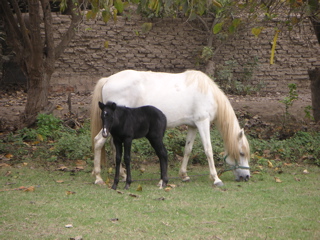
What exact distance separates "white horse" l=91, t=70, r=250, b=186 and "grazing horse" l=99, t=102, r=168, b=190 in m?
0.43

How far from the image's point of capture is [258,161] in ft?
27.1

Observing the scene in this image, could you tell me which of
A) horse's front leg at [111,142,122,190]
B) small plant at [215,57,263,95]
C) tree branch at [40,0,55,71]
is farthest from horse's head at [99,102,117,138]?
small plant at [215,57,263,95]

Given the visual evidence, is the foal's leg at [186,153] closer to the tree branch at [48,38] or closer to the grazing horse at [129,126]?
the grazing horse at [129,126]

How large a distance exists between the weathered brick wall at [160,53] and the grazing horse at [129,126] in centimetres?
803

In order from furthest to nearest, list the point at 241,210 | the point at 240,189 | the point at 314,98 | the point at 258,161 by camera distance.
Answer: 1. the point at 314,98
2. the point at 258,161
3. the point at 240,189
4. the point at 241,210

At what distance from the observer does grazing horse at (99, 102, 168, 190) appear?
19.7 feet

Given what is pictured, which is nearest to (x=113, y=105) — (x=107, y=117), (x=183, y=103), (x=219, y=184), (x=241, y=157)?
(x=107, y=117)

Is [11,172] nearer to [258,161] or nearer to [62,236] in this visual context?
[62,236]

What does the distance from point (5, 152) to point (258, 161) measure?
4.43 meters

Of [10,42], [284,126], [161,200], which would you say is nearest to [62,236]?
[161,200]

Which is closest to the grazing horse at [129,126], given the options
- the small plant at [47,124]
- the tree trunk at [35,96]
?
the small plant at [47,124]

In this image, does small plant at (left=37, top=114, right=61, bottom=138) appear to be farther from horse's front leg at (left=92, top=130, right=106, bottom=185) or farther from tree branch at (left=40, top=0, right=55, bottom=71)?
horse's front leg at (left=92, top=130, right=106, bottom=185)

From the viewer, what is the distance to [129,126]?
625 cm

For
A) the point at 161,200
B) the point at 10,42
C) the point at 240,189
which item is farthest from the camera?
the point at 10,42
